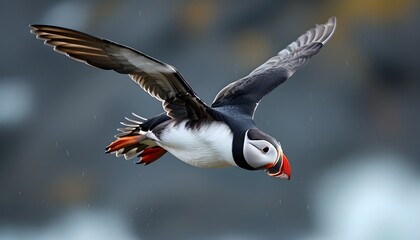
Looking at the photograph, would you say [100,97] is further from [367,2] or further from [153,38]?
[367,2]

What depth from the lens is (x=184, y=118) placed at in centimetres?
330

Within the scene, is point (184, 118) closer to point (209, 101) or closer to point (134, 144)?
point (134, 144)

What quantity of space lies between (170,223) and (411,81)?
1704 mm

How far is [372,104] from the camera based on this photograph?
587 cm

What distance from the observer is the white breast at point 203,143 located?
3172mm

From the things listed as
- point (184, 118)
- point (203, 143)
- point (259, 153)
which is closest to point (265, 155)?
point (259, 153)

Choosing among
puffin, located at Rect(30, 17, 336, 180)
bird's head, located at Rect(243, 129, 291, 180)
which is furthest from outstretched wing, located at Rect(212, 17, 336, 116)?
bird's head, located at Rect(243, 129, 291, 180)

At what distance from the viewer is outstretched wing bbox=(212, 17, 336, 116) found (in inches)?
141

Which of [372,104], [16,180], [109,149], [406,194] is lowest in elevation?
[16,180]

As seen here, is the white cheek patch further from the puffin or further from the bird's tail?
the bird's tail

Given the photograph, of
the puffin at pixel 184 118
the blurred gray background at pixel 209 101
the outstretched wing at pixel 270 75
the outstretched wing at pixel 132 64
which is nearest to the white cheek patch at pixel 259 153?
the puffin at pixel 184 118

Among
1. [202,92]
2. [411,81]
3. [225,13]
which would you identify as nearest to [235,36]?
[225,13]

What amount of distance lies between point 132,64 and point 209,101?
2.46 meters

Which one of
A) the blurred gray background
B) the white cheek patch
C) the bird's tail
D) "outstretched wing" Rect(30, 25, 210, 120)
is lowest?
the blurred gray background
